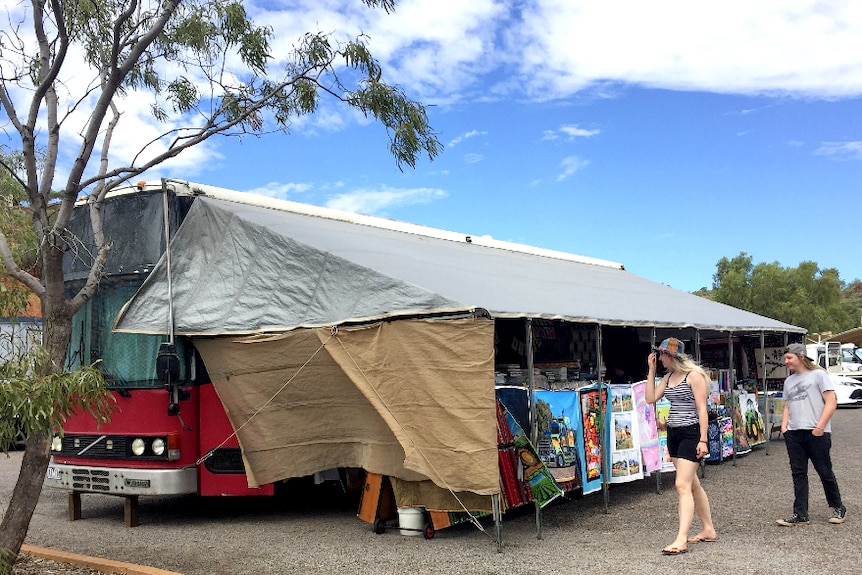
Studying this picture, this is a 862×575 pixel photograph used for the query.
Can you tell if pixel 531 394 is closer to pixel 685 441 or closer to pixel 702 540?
pixel 685 441

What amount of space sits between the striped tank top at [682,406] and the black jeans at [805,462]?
4.97 ft

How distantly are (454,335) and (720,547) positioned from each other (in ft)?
9.30

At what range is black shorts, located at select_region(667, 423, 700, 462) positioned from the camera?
6656 millimetres

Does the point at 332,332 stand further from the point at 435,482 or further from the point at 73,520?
the point at 73,520

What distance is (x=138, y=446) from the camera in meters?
A: 8.02

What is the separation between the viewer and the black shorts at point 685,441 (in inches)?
262

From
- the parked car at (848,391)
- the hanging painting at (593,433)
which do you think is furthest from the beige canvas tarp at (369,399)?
the parked car at (848,391)

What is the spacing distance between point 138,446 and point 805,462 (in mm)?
6332

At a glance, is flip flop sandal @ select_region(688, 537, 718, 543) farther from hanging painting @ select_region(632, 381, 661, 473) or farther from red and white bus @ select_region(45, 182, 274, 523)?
red and white bus @ select_region(45, 182, 274, 523)

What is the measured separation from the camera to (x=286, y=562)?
6859 millimetres

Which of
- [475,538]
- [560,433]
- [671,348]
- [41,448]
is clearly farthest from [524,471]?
[41,448]

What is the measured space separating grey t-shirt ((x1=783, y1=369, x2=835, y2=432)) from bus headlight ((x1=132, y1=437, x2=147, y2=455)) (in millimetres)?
6195

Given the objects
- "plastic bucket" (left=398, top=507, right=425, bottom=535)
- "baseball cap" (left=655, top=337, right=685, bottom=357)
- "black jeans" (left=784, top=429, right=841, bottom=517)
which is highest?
"baseball cap" (left=655, top=337, right=685, bottom=357)

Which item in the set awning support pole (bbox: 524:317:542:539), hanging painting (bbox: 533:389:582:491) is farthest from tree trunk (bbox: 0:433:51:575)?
hanging painting (bbox: 533:389:582:491)
